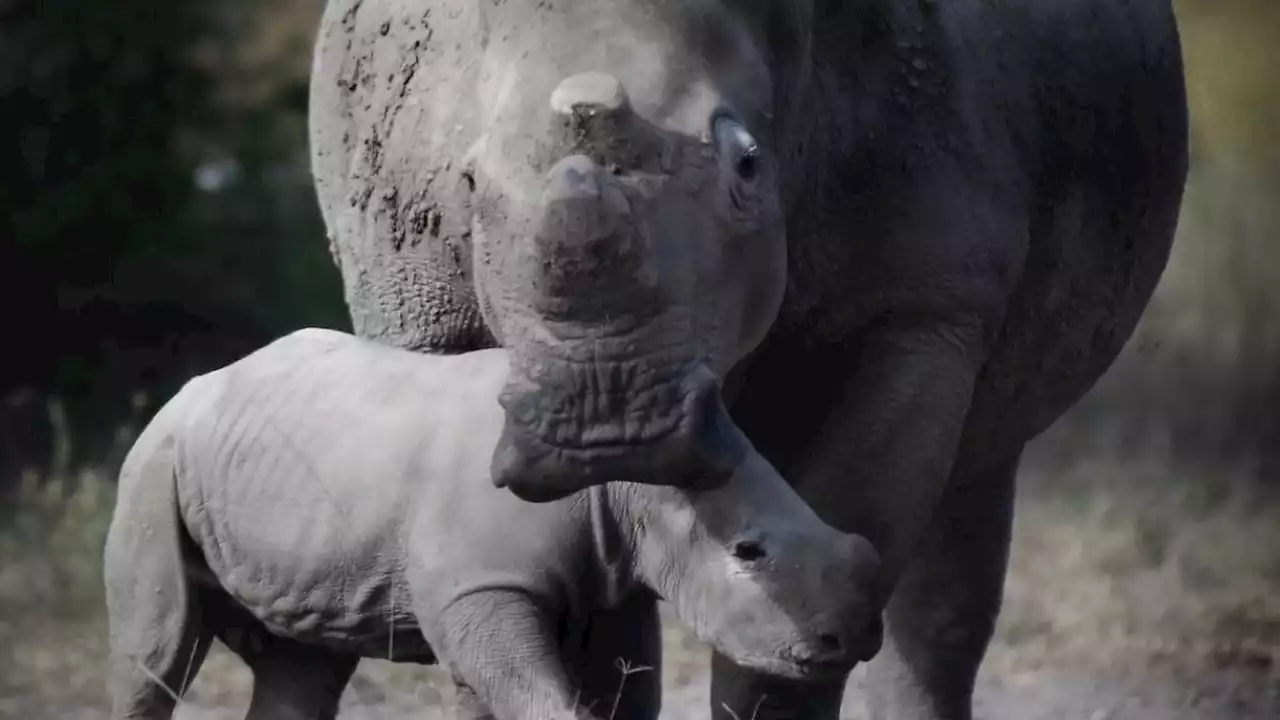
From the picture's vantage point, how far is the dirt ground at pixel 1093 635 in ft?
13.4

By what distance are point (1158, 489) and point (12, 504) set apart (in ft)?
10.5

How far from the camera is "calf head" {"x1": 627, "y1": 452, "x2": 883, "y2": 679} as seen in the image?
1914 millimetres

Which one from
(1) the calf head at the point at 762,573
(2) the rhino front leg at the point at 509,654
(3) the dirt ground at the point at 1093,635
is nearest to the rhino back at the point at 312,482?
(2) the rhino front leg at the point at 509,654

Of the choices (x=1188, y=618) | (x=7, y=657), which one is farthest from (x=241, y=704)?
(x=1188, y=618)

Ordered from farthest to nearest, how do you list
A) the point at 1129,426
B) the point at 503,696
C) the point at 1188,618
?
1. the point at 1129,426
2. the point at 1188,618
3. the point at 503,696

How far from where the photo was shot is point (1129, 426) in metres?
6.29

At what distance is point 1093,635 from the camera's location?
15.7 feet

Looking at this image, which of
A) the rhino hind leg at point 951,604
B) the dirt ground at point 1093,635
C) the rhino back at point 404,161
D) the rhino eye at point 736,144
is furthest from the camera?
the dirt ground at point 1093,635

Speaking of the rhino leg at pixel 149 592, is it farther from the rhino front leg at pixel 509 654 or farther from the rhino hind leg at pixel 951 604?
the rhino hind leg at pixel 951 604

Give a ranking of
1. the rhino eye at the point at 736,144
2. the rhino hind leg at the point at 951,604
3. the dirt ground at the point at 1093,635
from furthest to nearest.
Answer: the dirt ground at the point at 1093,635 < the rhino hind leg at the point at 951,604 < the rhino eye at the point at 736,144

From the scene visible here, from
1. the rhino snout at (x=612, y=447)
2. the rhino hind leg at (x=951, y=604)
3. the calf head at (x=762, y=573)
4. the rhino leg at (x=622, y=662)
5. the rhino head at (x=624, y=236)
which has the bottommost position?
the rhino hind leg at (x=951, y=604)

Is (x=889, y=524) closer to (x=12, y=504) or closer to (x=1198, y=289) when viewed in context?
(x=12, y=504)

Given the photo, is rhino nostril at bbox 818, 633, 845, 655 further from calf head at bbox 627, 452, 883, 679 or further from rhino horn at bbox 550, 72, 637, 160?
rhino horn at bbox 550, 72, 637, 160

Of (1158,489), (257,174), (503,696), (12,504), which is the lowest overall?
(1158,489)
